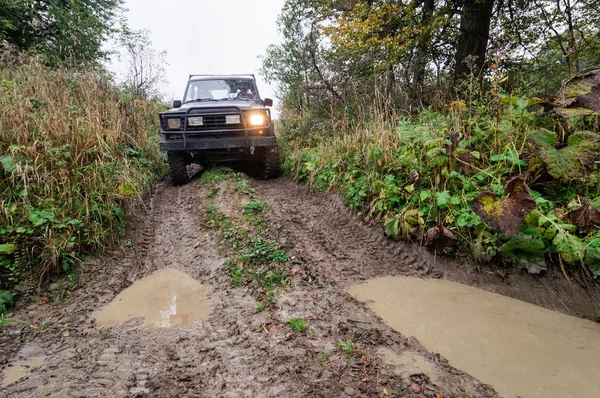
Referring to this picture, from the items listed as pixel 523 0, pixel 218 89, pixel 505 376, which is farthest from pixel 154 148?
pixel 523 0

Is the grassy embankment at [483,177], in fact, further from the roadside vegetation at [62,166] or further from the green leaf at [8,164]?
the green leaf at [8,164]

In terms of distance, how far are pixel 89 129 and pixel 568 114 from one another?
4993 millimetres

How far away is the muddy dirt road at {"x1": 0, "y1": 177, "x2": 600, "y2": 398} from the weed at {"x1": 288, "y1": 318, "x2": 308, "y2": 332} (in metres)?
0.02

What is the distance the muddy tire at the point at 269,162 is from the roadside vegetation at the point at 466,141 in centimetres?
36

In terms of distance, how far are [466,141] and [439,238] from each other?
1111 millimetres

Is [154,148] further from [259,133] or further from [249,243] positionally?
[249,243]

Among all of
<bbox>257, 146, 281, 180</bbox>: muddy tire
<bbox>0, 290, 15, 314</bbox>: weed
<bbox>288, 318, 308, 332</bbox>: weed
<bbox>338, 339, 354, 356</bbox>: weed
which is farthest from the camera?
<bbox>257, 146, 281, 180</bbox>: muddy tire

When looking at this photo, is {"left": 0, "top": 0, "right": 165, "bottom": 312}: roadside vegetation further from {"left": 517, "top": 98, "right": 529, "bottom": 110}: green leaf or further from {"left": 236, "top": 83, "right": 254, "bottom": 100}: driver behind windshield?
{"left": 517, "top": 98, "right": 529, "bottom": 110}: green leaf

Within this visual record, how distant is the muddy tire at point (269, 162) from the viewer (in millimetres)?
5395

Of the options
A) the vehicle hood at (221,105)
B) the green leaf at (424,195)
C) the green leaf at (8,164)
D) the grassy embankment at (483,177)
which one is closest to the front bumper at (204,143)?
the vehicle hood at (221,105)

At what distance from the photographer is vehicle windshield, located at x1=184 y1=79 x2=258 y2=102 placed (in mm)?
5527

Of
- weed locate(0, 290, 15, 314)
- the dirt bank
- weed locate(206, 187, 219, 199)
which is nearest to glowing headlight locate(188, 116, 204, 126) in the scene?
weed locate(206, 187, 219, 199)

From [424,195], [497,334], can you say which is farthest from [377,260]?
[497,334]

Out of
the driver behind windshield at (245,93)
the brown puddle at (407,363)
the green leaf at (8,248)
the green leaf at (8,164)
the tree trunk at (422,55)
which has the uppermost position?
the tree trunk at (422,55)
